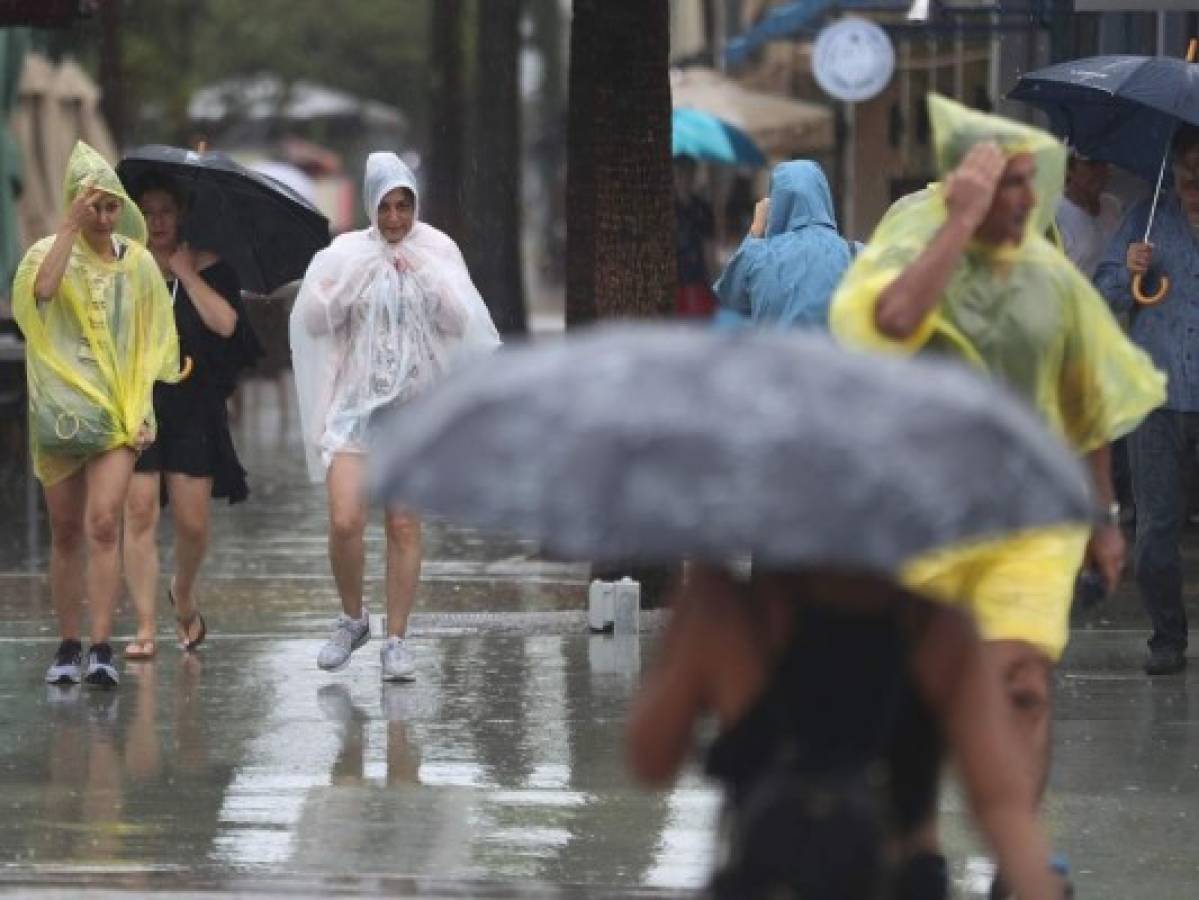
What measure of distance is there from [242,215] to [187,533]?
1177 millimetres

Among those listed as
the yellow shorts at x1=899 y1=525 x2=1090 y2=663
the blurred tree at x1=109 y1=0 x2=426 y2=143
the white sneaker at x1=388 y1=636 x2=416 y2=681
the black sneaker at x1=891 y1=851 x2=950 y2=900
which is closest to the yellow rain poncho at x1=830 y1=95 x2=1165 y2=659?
the yellow shorts at x1=899 y1=525 x2=1090 y2=663

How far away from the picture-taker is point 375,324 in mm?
10812

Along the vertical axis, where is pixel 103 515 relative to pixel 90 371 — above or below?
below

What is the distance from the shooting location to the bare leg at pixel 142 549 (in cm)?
1144

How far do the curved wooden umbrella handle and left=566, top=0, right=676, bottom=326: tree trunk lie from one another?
85.3 inches

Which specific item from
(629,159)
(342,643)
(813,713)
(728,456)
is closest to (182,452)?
(342,643)

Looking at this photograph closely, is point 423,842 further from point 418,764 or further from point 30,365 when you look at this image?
point 30,365

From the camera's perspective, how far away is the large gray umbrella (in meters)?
4.30

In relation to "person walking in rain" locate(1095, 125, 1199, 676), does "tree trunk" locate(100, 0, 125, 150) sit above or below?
above

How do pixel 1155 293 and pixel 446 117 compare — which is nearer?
pixel 1155 293

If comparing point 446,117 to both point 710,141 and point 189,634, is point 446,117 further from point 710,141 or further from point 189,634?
point 189,634

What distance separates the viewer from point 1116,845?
8203 mm

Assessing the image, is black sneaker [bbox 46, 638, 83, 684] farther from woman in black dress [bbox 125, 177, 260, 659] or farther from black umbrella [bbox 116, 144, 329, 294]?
black umbrella [bbox 116, 144, 329, 294]

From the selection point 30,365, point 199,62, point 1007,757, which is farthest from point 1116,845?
point 199,62
